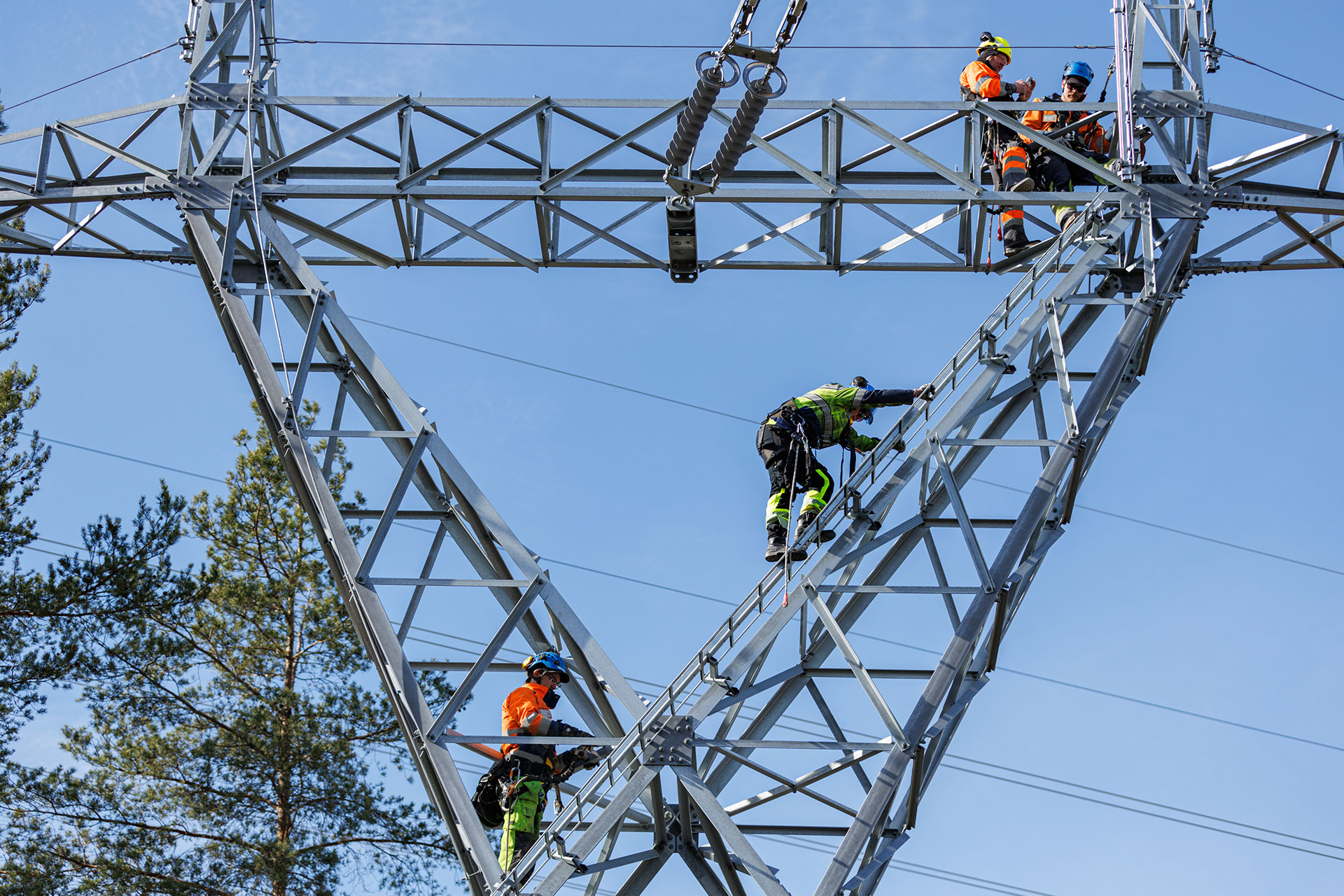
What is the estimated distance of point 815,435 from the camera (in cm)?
1304

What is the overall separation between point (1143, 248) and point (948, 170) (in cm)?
167

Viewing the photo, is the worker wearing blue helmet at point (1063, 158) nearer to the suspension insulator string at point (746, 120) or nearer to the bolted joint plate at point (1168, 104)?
the bolted joint plate at point (1168, 104)

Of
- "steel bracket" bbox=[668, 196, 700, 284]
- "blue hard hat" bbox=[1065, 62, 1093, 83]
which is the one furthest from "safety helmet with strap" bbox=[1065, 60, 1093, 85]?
"steel bracket" bbox=[668, 196, 700, 284]

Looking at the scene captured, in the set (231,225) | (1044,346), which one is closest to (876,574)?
(1044,346)

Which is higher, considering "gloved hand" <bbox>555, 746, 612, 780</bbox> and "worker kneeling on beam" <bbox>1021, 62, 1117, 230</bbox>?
"worker kneeling on beam" <bbox>1021, 62, 1117, 230</bbox>

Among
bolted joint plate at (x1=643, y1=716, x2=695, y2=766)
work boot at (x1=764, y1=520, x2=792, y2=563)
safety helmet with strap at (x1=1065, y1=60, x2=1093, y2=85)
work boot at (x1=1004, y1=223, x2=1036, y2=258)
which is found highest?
safety helmet with strap at (x1=1065, y1=60, x2=1093, y2=85)

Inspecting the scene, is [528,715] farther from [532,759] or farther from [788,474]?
[788,474]

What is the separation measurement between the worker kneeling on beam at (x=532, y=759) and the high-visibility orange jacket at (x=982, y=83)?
5756 mm

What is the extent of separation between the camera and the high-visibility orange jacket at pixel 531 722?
11.9m

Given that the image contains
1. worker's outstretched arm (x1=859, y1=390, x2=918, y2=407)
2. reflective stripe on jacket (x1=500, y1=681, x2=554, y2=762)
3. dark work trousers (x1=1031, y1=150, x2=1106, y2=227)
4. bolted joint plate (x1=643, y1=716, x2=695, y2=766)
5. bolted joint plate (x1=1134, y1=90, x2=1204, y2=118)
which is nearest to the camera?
bolted joint plate (x1=643, y1=716, x2=695, y2=766)

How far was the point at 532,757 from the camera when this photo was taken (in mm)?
12109

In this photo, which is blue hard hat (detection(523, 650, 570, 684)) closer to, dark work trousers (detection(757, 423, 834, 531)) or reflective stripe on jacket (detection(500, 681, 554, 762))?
reflective stripe on jacket (detection(500, 681, 554, 762))

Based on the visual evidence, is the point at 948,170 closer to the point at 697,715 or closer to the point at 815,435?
the point at 815,435

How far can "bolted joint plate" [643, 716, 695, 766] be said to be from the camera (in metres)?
11.0
